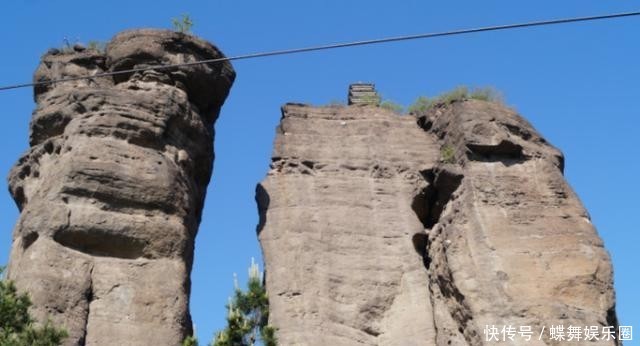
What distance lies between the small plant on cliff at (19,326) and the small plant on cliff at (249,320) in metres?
2.49

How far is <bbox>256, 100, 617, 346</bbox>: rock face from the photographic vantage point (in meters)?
19.1

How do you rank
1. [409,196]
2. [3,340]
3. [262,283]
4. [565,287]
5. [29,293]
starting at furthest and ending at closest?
[409,196], [262,283], [565,287], [29,293], [3,340]

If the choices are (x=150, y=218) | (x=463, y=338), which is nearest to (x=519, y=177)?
(x=463, y=338)

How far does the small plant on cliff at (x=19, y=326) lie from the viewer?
14750 mm

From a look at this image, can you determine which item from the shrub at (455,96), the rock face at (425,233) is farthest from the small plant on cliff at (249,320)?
the shrub at (455,96)

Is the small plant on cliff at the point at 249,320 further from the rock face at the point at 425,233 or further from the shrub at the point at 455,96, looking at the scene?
the shrub at the point at 455,96

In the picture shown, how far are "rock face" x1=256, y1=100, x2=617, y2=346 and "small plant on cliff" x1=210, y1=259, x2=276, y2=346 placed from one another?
465 mm

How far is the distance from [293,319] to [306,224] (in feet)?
8.92

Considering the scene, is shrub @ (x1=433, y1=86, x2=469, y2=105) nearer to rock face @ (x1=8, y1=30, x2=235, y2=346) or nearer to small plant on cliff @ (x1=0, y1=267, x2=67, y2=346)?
rock face @ (x1=8, y1=30, x2=235, y2=346)

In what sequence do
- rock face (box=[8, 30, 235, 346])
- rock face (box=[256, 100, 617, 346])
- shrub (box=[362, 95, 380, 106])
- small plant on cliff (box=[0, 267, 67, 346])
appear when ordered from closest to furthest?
1. small plant on cliff (box=[0, 267, 67, 346])
2. rock face (box=[8, 30, 235, 346])
3. rock face (box=[256, 100, 617, 346])
4. shrub (box=[362, 95, 380, 106])

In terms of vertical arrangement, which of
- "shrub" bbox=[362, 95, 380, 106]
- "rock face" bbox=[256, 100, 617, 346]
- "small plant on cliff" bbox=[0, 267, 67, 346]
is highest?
"shrub" bbox=[362, 95, 380, 106]

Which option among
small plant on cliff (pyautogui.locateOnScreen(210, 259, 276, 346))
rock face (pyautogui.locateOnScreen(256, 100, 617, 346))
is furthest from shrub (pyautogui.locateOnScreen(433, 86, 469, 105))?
small plant on cliff (pyautogui.locateOnScreen(210, 259, 276, 346))

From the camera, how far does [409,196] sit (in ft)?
73.7

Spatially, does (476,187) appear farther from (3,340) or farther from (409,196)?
(3,340)
